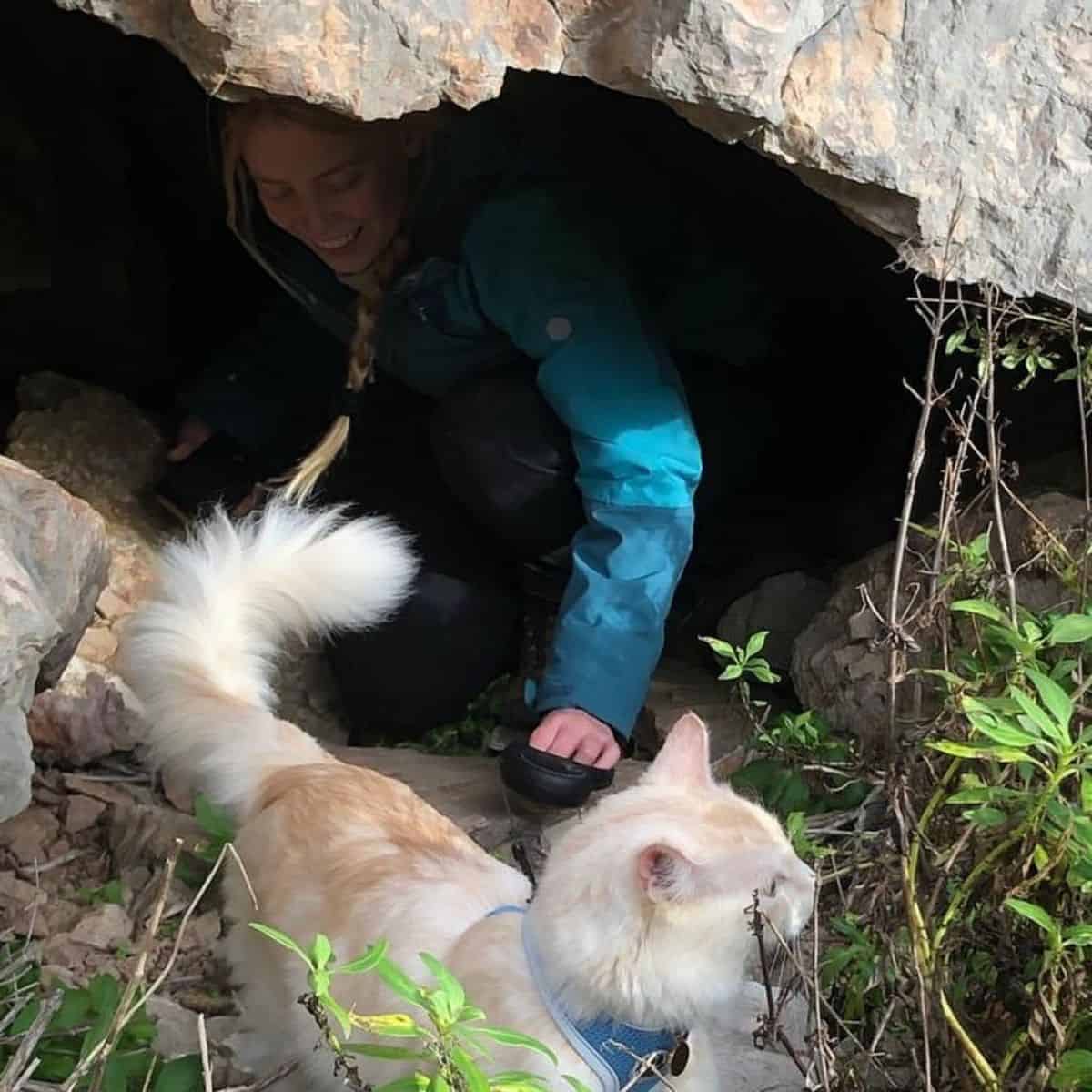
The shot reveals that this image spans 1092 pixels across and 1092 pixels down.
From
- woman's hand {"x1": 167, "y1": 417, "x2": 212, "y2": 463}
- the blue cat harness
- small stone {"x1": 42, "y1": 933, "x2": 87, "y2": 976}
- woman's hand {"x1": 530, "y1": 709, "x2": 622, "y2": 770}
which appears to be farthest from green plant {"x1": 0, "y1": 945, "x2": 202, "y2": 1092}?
woman's hand {"x1": 167, "y1": 417, "x2": 212, "y2": 463}

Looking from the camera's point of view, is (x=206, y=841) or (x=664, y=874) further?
(x=206, y=841)

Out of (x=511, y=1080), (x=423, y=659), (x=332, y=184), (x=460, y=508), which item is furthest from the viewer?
(x=460, y=508)

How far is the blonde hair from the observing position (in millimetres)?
2410

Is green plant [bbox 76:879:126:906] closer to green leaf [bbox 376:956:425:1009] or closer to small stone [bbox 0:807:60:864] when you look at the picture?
small stone [bbox 0:807:60:864]

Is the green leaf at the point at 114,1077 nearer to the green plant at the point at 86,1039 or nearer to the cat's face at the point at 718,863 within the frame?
the green plant at the point at 86,1039

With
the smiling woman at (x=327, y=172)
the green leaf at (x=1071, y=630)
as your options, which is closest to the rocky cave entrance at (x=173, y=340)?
the smiling woman at (x=327, y=172)

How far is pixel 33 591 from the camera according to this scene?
5.22 ft

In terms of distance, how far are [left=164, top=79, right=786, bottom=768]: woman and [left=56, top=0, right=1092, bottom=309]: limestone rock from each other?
0.58 m

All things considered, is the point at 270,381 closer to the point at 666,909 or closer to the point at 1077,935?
the point at 666,909

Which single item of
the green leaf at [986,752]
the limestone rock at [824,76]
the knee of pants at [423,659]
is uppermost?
the limestone rock at [824,76]

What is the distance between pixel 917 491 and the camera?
10.3 ft

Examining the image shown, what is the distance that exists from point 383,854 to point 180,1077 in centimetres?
36

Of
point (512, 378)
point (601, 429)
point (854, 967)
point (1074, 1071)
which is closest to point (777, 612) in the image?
point (601, 429)

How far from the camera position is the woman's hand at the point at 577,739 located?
2.34 m
